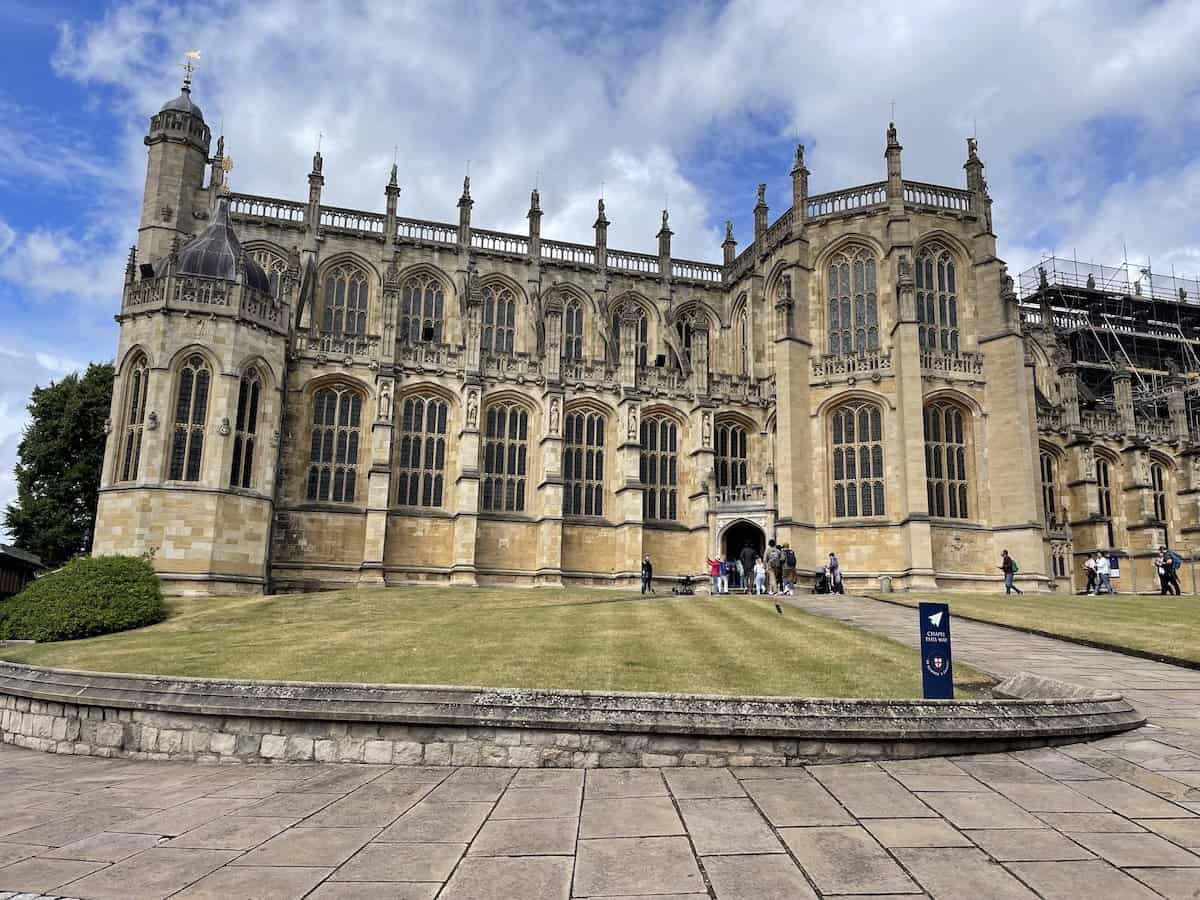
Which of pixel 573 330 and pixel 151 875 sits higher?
pixel 573 330

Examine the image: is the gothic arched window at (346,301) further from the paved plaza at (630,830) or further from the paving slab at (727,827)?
the paving slab at (727,827)

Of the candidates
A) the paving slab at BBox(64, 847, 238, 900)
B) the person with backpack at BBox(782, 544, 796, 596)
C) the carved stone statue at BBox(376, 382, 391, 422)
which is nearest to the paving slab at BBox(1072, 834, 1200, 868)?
the paving slab at BBox(64, 847, 238, 900)

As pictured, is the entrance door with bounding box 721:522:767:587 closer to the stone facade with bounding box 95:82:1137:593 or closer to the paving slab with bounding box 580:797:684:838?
the stone facade with bounding box 95:82:1137:593

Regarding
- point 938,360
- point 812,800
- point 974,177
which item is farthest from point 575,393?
point 812,800

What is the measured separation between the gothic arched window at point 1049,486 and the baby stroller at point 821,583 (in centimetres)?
1400

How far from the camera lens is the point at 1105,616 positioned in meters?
21.2

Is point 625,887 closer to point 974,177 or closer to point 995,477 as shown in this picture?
point 995,477

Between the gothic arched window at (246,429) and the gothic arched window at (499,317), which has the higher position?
the gothic arched window at (499,317)

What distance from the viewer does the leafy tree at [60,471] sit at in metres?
34.9

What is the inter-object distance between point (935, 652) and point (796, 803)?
393cm

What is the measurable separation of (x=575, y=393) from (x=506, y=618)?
18.2 m

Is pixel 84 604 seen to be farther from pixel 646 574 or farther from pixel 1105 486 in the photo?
pixel 1105 486

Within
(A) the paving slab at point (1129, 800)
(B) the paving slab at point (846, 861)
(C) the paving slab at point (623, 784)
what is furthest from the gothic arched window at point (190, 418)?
(A) the paving slab at point (1129, 800)

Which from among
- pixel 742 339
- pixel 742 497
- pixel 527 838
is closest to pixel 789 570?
pixel 742 497
